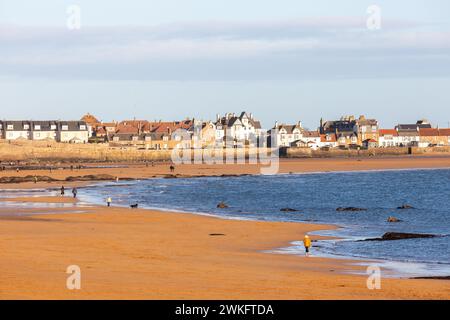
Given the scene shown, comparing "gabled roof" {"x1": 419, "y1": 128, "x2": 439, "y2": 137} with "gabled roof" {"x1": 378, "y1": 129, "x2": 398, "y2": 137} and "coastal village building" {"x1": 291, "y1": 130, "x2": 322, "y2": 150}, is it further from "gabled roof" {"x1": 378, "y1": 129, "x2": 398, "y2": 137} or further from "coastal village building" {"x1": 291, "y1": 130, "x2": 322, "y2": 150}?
"coastal village building" {"x1": 291, "y1": 130, "x2": 322, "y2": 150}

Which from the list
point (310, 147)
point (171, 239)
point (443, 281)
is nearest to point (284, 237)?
point (171, 239)

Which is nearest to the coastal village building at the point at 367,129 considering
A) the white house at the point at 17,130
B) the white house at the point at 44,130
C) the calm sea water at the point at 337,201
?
the white house at the point at 44,130

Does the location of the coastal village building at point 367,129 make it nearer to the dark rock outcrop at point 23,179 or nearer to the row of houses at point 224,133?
the row of houses at point 224,133

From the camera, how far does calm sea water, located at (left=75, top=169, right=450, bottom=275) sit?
110ft

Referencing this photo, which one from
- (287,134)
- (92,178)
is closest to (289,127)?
(287,134)

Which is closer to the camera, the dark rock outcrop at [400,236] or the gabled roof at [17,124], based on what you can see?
the dark rock outcrop at [400,236]

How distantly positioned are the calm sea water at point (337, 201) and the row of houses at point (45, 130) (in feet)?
245

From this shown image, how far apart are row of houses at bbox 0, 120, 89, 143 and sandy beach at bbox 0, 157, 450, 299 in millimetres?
119636

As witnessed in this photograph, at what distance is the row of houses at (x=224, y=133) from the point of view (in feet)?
536

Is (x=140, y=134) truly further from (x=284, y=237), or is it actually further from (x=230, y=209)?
(x=284, y=237)

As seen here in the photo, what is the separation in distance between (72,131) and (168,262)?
460ft

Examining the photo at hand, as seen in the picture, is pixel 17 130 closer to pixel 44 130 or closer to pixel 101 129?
pixel 44 130

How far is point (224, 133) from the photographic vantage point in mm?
173000

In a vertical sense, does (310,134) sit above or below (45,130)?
below
